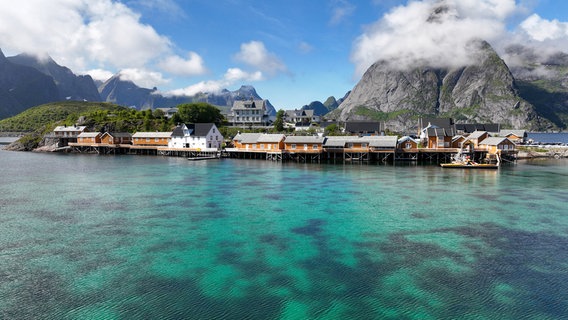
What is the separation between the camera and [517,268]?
66.8 feet

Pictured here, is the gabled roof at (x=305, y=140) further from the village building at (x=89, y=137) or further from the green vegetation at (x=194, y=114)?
the village building at (x=89, y=137)

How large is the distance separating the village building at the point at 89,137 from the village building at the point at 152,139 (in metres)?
11.4

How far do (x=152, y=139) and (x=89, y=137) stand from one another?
21.0 metres

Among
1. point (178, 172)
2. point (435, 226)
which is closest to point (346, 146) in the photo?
point (178, 172)

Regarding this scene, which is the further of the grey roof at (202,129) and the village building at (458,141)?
the grey roof at (202,129)

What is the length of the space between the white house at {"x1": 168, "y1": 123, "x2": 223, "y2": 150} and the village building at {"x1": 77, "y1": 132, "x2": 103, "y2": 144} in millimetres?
25111

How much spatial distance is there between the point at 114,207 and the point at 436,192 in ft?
113

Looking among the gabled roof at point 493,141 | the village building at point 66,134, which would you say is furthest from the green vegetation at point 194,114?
the gabled roof at point 493,141

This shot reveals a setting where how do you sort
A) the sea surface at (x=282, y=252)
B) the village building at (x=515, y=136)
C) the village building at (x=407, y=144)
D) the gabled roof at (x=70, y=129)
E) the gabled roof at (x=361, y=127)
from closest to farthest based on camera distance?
the sea surface at (x=282, y=252)
the village building at (x=407, y=144)
the village building at (x=515, y=136)
the gabled roof at (x=70, y=129)
the gabled roof at (x=361, y=127)

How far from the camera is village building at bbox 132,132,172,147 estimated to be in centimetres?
9844

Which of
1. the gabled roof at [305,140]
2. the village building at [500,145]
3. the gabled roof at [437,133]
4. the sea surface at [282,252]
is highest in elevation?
the gabled roof at [437,133]

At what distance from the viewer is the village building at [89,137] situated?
344ft

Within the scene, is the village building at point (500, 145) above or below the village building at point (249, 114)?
below

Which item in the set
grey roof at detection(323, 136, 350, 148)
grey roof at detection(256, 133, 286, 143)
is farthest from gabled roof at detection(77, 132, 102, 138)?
grey roof at detection(323, 136, 350, 148)
